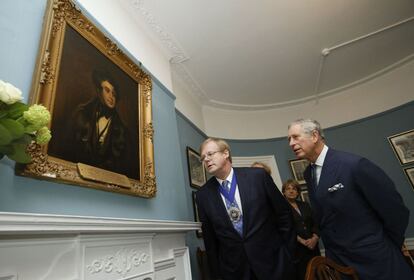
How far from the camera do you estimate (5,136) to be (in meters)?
0.71

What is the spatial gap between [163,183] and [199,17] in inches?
78.6

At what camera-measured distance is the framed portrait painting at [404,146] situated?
13.3 ft

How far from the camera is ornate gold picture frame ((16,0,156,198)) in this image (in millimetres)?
1189

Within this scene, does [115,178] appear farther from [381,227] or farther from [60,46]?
[381,227]

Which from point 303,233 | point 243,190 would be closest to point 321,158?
point 243,190

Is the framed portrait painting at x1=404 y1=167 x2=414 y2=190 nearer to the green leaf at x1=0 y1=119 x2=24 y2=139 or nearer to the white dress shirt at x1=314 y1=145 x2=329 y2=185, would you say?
the white dress shirt at x1=314 y1=145 x2=329 y2=185

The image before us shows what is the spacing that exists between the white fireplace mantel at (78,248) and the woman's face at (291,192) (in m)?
1.93

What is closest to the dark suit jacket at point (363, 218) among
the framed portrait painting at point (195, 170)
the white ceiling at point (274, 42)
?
the framed portrait painting at point (195, 170)

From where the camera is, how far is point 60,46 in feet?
4.42

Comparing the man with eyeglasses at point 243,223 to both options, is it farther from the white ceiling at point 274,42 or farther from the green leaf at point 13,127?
the white ceiling at point 274,42

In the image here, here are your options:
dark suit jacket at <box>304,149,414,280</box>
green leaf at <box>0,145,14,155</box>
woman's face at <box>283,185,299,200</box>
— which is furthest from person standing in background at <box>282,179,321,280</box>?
green leaf at <box>0,145,14,155</box>

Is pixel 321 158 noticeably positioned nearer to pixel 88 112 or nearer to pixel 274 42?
pixel 88 112

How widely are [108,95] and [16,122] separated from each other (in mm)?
1018

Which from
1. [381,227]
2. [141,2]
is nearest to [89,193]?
[381,227]
